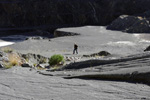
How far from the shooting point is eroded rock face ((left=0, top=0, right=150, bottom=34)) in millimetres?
68625

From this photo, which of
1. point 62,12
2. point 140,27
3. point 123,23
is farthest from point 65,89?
point 62,12

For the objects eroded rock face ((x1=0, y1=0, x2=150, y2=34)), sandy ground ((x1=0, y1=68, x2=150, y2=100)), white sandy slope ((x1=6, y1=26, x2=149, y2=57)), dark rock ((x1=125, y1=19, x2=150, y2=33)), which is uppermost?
eroded rock face ((x1=0, y1=0, x2=150, y2=34))

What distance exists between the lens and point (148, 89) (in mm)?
7707

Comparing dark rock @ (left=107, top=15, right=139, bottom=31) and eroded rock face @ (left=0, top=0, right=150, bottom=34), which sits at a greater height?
eroded rock face @ (left=0, top=0, right=150, bottom=34)

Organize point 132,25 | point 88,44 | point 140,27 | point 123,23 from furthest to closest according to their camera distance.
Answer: point 123,23 < point 132,25 < point 140,27 < point 88,44

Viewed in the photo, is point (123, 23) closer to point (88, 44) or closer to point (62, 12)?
point (88, 44)

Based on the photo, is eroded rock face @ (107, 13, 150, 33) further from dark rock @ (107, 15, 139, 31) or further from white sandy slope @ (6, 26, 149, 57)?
white sandy slope @ (6, 26, 149, 57)

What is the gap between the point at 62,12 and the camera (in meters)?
74.5

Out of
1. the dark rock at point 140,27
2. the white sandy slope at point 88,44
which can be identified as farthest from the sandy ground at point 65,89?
the dark rock at point 140,27

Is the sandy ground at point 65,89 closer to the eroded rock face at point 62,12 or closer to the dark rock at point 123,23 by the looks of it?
the dark rock at point 123,23

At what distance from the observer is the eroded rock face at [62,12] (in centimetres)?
6862

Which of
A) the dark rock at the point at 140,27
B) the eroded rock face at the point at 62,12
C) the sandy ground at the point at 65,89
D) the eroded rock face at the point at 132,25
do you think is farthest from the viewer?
the eroded rock face at the point at 62,12

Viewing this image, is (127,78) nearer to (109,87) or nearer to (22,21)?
(109,87)

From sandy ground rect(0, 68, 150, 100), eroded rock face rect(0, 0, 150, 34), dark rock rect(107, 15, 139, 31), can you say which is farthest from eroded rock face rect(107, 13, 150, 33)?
sandy ground rect(0, 68, 150, 100)
